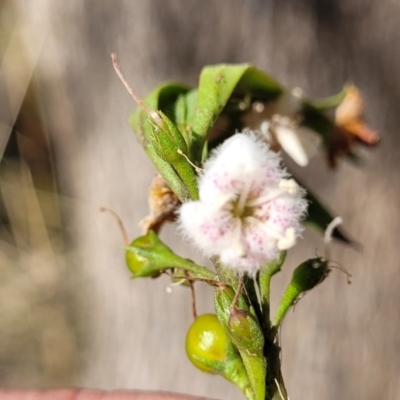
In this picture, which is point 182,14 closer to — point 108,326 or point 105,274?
point 105,274

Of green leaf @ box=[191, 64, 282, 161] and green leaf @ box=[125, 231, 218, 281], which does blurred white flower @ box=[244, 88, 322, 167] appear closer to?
green leaf @ box=[191, 64, 282, 161]

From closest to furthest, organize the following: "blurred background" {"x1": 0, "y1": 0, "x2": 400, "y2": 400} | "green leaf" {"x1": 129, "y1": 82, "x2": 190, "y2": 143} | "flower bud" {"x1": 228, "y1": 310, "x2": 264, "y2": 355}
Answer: "flower bud" {"x1": 228, "y1": 310, "x2": 264, "y2": 355}, "green leaf" {"x1": 129, "y1": 82, "x2": 190, "y2": 143}, "blurred background" {"x1": 0, "y1": 0, "x2": 400, "y2": 400}

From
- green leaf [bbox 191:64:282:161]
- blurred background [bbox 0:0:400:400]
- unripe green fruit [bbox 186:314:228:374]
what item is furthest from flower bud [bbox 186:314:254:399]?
blurred background [bbox 0:0:400:400]

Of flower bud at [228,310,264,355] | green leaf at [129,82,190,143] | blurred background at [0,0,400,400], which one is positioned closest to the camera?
flower bud at [228,310,264,355]

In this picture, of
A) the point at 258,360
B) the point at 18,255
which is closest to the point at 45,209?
the point at 18,255

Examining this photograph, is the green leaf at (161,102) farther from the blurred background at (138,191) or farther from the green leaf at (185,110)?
the blurred background at (138,191)

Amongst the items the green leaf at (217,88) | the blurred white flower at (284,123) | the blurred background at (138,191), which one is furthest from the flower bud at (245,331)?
the blurred background at (138,191)
